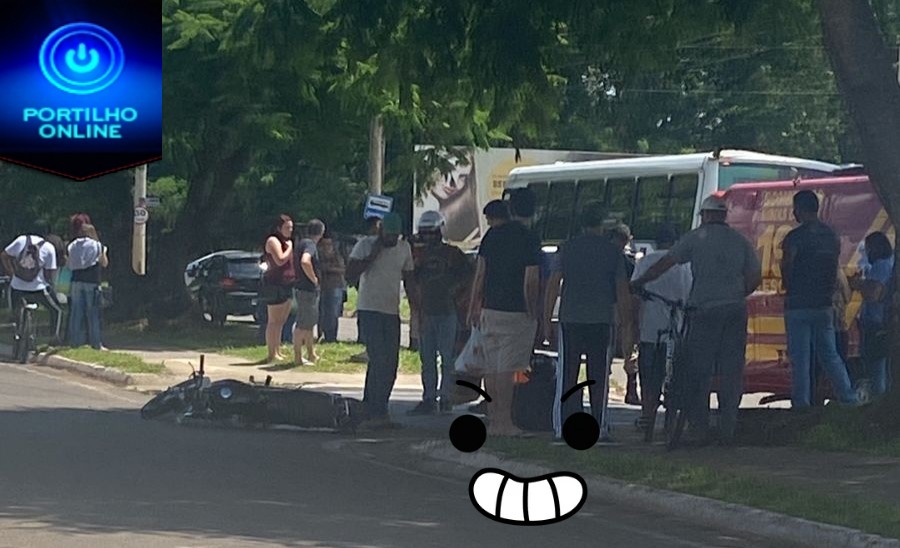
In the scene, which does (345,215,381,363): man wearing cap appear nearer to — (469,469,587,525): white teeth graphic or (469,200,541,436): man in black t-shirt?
(469,200,541,436): man in black t-shirt

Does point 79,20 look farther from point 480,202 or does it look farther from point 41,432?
point 480,202

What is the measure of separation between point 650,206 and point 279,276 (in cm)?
954

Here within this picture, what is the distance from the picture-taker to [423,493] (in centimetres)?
1160

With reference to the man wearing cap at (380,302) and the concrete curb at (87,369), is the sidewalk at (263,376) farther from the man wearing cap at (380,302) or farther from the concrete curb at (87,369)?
the man wearing cap at (380,302)

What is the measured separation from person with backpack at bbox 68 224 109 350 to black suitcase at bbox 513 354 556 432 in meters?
10.5

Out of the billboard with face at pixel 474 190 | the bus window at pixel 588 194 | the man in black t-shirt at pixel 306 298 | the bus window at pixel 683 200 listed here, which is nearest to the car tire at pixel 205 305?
the billboard with face at pixel 474 190

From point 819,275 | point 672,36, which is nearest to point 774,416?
point 819,275

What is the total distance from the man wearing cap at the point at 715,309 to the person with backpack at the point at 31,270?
11973 mm

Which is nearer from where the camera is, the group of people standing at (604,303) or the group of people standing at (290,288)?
the group of people standing at (604,303)

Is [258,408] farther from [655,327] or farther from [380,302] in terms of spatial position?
[655,327]

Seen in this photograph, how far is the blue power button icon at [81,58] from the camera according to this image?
11219 millimetres

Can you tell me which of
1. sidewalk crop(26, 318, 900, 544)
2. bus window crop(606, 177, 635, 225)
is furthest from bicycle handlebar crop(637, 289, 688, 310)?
bus window crop(606, 177, 635, 225)

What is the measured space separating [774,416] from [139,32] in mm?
6230

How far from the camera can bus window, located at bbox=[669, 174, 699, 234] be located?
28.2m
